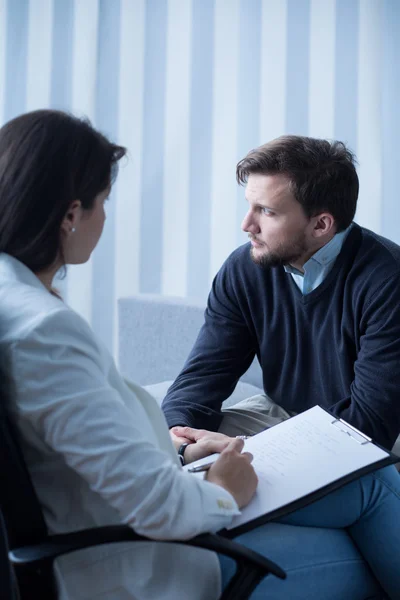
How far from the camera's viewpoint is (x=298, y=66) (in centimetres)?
283

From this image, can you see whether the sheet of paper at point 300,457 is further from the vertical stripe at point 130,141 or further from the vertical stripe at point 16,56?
the vertical stripe at point 16,56

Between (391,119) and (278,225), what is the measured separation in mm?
1184

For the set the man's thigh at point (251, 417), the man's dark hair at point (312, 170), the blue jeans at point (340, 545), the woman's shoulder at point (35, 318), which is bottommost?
the man's thigh at point (251, 417)

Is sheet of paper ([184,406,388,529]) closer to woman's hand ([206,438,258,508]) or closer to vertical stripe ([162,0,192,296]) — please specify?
woman's hand ([206,438,258,508])

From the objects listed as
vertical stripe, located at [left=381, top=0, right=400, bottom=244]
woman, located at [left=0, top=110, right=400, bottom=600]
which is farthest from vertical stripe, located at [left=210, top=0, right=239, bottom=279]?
woman, located at [left=0, top=110, right=400, bottom=600]

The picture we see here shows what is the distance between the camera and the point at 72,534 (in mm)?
907

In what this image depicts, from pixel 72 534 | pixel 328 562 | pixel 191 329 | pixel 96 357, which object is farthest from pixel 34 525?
pixel 191 329

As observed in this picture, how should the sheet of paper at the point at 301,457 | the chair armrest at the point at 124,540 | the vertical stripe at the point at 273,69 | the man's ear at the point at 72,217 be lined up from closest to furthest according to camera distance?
the chair armrest at the point at 124,540
the man's ear at the point at 72,217
the sheet of paper at the point at 301,457
the vertical stripe at the point at 273,69

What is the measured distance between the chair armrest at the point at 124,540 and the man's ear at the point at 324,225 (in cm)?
106

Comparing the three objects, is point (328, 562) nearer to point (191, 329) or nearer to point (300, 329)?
point (300, 329)

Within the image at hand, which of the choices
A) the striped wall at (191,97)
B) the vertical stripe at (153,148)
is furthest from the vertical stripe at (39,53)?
the vertical stripe at (153,148)

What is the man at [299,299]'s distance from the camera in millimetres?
1700

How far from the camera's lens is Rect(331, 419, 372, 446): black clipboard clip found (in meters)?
1.25

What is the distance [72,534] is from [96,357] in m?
0.22
